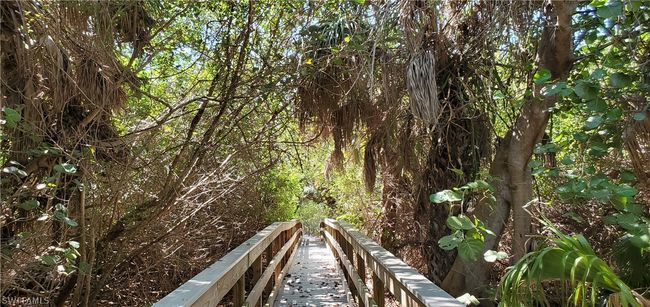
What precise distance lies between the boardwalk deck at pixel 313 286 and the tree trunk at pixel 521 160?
160 centimetres

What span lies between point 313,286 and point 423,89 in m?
3.89

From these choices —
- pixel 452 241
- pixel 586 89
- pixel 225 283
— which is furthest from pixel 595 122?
pixel 225 283

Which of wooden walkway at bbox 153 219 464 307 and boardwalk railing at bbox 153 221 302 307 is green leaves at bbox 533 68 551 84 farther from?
boardwalk railing at bbox 153 221 302 307

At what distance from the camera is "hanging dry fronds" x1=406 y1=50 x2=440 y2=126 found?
4246 millimetres

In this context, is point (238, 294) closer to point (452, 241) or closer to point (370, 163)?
point (452, 241)

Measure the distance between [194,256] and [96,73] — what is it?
3.22 m

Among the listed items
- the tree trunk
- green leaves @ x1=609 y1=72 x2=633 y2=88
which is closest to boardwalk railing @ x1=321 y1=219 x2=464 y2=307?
the tree trunk

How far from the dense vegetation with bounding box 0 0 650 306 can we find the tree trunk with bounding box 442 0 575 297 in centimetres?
2

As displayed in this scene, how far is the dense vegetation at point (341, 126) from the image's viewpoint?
11.5ft

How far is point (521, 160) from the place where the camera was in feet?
15.1

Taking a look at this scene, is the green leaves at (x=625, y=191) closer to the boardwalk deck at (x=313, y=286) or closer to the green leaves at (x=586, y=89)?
the green leaves at (x=586, y=89)

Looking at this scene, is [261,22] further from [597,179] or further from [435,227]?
[597,179]

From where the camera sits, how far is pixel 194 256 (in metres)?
6.70

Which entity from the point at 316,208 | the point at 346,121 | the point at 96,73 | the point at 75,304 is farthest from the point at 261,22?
the point at 316,208
